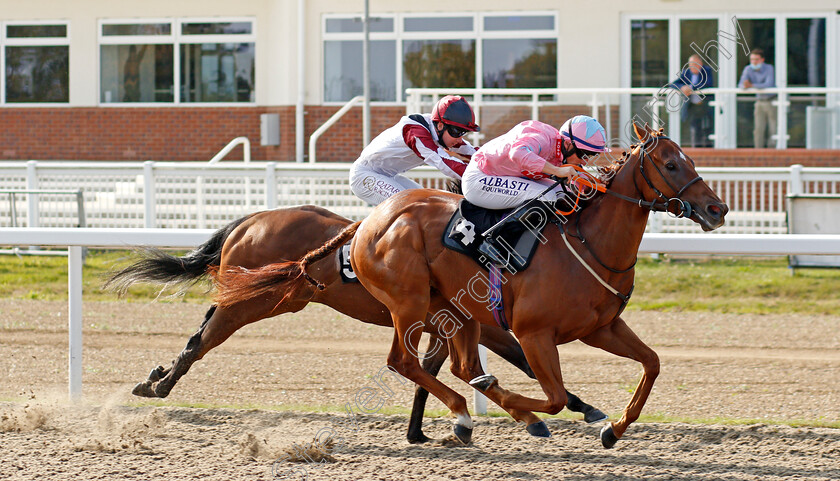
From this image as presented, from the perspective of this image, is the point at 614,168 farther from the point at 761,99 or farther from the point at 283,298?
the point at 761,99

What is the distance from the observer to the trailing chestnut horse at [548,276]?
4.50 metres

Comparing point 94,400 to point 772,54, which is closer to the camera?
point 94,400

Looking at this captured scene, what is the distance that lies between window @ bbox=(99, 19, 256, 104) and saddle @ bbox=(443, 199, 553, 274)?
40.1 ft

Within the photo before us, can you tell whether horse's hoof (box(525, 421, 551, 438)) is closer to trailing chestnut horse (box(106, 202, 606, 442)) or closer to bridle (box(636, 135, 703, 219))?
trailing chestnut horse (box(106, 202, 606, 442))

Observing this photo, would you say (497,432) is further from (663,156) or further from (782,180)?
(782,180)

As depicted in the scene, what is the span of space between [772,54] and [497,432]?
11.3m

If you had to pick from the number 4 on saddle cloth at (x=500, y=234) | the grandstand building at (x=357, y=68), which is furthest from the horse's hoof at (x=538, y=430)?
the grandstand building at (x=357, y=68)

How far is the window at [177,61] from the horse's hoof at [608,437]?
→ 1270cm

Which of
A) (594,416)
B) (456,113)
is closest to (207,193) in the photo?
(456,113)

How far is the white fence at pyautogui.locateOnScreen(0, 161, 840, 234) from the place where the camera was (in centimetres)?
1156

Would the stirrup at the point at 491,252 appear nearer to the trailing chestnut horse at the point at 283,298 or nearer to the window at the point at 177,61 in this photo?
the trailing chestnut horse at the point at 283,298

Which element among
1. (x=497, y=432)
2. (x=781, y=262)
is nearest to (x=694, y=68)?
(x=781, y=262)

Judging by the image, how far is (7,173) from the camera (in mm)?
12477

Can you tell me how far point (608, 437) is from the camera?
4758 millimetres
